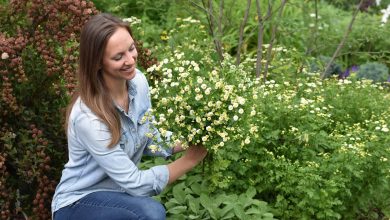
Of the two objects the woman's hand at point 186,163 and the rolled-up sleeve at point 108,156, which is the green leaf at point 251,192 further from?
the rolled-up sleeve at point 108,156

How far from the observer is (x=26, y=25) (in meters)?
3.90

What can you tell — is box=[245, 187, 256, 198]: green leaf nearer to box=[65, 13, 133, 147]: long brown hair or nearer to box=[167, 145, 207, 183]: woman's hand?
box=[167, 145, 207, 183]: woman's hand

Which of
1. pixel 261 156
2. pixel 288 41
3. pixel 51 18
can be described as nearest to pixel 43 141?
pixel 51 18

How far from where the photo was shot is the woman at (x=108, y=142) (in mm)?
2926

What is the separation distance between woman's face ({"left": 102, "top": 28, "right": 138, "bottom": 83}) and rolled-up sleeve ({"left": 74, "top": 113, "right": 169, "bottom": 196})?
221mm

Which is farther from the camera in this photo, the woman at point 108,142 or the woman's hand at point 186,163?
the woman's hand at point 186,163

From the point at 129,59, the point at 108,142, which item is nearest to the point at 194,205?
the point at 108,142

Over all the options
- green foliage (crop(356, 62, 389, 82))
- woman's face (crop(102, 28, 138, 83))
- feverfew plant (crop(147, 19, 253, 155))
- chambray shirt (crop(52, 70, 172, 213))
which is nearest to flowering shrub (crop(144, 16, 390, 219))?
feverfew plant (crop(147, 19, 253, 155))

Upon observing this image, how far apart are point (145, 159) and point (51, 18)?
1094 mm

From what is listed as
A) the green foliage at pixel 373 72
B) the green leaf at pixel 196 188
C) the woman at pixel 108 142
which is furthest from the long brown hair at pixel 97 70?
the green foliage at pixel 373 72

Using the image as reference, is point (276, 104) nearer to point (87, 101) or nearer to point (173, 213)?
point (173, 213)

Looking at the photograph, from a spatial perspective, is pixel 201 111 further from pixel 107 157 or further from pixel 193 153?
pixel 107 157

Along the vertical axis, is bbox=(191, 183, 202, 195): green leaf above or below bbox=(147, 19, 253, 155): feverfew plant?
below

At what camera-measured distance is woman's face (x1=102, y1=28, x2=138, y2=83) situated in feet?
9.59
